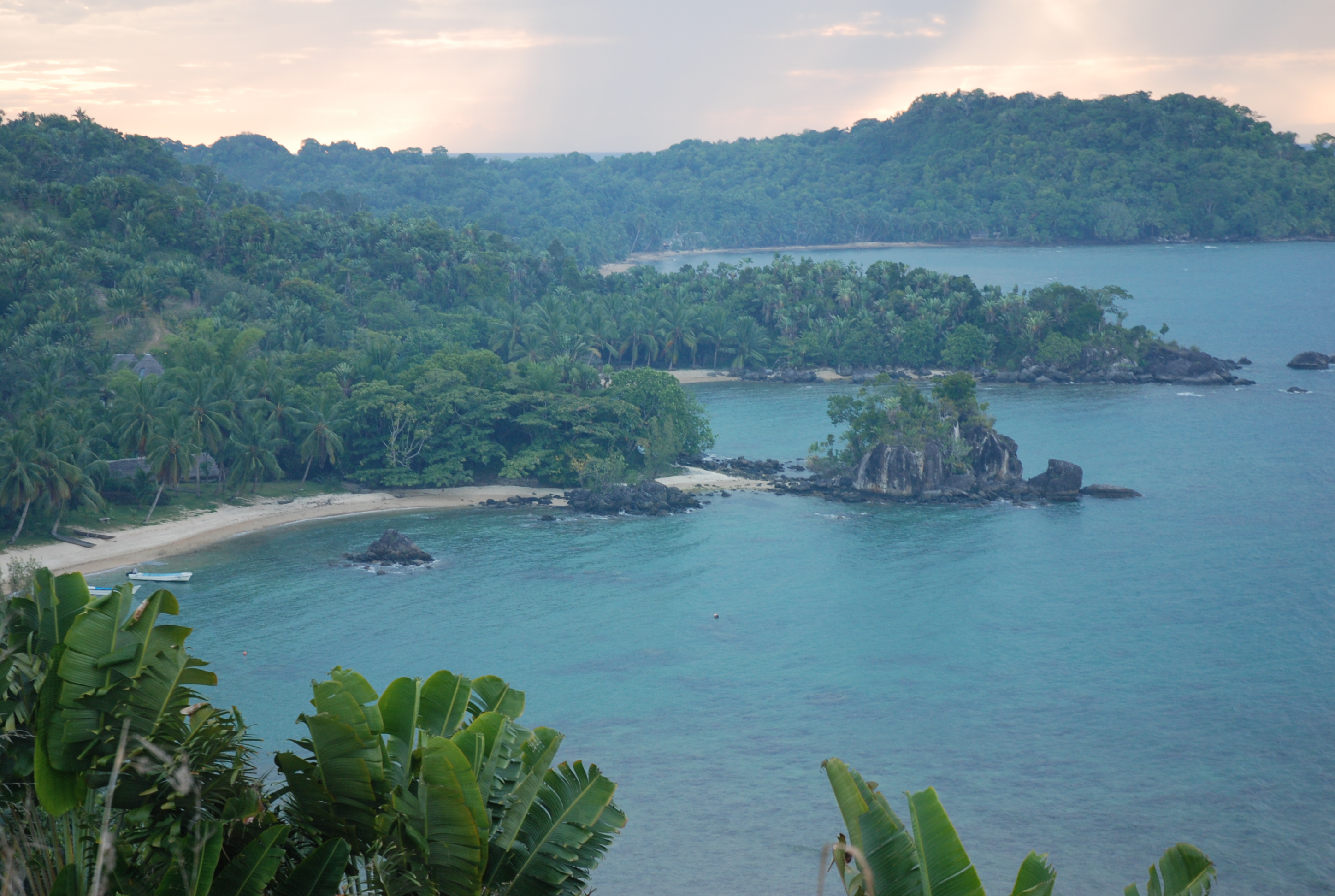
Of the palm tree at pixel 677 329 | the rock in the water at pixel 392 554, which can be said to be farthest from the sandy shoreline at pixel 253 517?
the palm tree at pixel 677 329

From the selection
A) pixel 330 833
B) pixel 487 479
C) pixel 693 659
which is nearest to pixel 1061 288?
pixel 487 479

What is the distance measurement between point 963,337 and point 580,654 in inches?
2137

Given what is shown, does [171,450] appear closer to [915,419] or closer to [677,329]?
[915,419]

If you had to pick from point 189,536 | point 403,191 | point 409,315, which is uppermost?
point 403,191

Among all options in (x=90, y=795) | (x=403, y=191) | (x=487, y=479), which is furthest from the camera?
(x=403, y=191)

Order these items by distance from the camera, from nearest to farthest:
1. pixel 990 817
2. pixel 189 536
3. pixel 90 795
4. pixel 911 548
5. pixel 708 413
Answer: pixel 90 795 → pixel 990 817 → pixel 189 536 → pixel 911 548 → pixel 708 413

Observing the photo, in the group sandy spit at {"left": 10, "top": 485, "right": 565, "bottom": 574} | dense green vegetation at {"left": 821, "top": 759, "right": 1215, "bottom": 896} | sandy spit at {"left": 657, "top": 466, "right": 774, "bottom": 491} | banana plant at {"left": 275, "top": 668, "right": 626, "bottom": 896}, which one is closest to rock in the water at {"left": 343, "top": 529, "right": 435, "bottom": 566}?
sandy spit at {"left": 10, "top": 485, "right": 565, "bottom": 574}

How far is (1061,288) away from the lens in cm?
7888

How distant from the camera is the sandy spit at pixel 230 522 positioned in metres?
37.4

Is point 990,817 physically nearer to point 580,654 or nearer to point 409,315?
point 580,654

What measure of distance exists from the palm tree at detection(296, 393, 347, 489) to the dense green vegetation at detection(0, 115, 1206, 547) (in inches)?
4.2

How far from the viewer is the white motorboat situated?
1412 inches

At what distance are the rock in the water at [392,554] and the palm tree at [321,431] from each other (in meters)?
7.49

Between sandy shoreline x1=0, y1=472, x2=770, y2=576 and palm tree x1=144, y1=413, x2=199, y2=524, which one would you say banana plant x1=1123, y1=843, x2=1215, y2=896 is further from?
palm tree x1=144, y1=413, x2=199, y2=524
